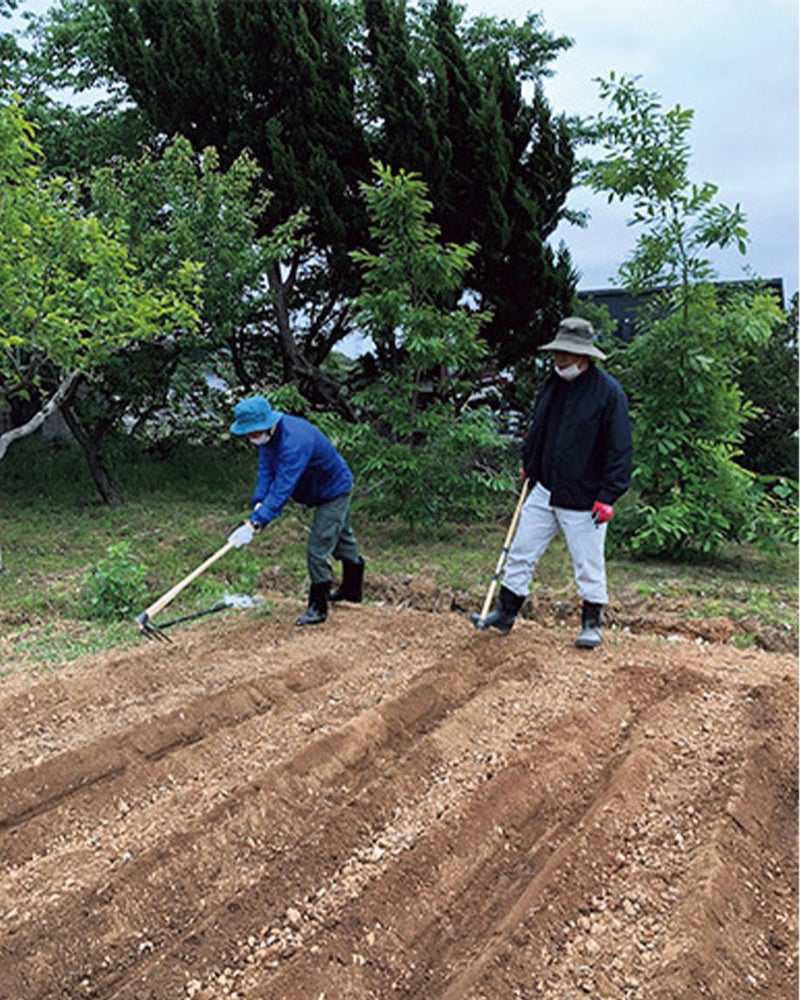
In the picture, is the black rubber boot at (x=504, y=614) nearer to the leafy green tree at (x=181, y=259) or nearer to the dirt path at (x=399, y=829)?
the dirt path at (x=399, y=829)

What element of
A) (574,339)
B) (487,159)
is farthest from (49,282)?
(487,159)

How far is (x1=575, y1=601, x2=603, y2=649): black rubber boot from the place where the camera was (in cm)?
486

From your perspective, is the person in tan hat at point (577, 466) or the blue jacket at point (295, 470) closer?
the person in tan hat at point (577, 466)

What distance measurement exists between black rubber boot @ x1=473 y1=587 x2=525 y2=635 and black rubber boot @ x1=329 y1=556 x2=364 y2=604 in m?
1.19

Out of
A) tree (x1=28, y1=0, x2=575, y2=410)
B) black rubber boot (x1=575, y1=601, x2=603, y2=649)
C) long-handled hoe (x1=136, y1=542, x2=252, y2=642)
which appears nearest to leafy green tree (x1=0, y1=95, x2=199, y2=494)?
long-handled hoe (x1=136, y1=542, x2=252, y2=642)

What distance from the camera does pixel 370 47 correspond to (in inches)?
449

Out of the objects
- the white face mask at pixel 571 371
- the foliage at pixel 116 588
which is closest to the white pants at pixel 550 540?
the white face mask at pixel 571 371

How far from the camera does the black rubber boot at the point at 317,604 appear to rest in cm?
543

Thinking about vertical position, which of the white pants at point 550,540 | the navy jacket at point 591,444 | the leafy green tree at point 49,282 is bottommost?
the white pants at point 550,540

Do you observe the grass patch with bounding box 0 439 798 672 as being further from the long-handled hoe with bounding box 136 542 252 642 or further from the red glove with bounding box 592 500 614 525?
the red glove with bounding box 592 500 614 525

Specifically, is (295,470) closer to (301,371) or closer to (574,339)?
(574,339)

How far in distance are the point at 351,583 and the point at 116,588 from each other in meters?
1.77

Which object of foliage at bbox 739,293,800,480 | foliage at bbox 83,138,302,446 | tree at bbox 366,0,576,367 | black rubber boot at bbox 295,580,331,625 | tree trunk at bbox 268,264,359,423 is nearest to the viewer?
black rubber boot at bbox 295,580,331,625

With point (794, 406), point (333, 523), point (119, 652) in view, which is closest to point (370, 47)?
point (794, 406)
